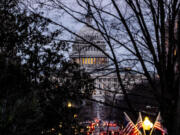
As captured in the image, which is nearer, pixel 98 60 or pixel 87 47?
pixel 87 47

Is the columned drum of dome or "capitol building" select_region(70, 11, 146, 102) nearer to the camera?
"capitol building" select_region(70, 11, 146, 102)

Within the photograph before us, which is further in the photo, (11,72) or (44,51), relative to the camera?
(44,51)

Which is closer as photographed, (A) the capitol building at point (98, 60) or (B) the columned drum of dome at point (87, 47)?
(A) the capitol building at point (98, 60)

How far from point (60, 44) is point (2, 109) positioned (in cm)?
461

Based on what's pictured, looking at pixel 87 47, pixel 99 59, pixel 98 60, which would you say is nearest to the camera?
pixel 87 47

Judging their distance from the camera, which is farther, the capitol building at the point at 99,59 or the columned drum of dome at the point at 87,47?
the columned drum of dome at the point at 87,47

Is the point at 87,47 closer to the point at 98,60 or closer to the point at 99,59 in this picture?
the point at 98,60

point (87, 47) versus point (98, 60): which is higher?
point (87, 47)

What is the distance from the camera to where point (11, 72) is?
4.35 metres

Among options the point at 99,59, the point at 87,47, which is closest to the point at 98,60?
the point at 99,59

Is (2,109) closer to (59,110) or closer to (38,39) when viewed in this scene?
(59,110)

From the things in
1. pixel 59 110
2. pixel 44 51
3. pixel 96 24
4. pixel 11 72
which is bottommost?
pixel 59 110

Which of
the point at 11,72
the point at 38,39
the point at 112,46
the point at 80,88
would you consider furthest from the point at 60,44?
the point at 11,72

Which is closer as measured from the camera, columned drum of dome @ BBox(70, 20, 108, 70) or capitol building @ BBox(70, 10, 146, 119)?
capitol building @ BBox(70, 10, 146, 119)
